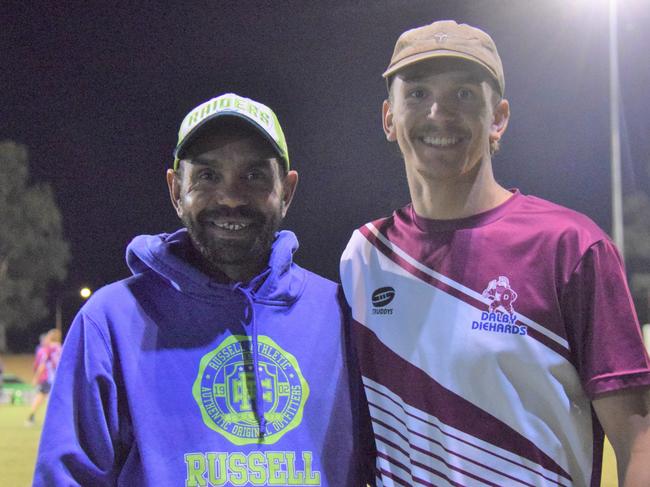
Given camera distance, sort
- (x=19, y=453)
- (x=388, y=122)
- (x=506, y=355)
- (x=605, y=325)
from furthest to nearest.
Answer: (x=19, y=453)
(x=388, y=122)
(x=506, y=355)
(x=605, y=325)

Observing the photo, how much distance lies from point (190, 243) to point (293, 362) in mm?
563

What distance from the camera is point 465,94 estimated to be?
2.80 m

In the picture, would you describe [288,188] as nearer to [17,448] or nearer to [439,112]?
[439,112]

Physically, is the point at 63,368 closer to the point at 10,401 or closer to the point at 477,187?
the point at 477,187

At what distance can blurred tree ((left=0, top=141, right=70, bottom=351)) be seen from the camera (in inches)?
1709

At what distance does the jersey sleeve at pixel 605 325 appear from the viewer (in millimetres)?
2391

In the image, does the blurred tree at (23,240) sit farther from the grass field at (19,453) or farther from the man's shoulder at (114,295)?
the man's shoulder at (114,295)

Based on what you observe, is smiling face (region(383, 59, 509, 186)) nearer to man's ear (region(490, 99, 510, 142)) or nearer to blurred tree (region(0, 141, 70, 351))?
man's ear (region(490, 99, 510, 142))

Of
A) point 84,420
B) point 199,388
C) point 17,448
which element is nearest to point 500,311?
point 199,388

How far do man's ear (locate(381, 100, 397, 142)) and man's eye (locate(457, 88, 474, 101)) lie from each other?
29 cm

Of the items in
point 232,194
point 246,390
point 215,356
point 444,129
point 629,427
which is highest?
point 444,129

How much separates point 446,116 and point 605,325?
2.81ft

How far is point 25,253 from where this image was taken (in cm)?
4469

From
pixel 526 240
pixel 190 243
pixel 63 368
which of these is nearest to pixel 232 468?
pixel 63 368
